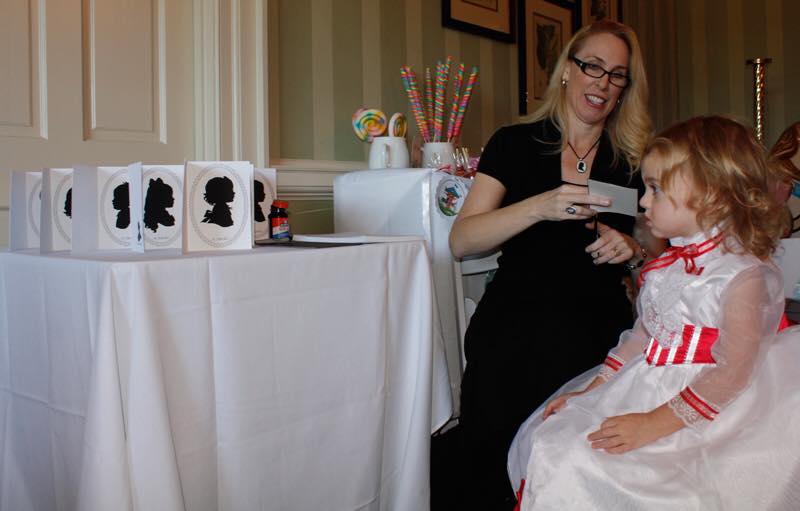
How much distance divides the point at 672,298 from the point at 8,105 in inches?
63.8

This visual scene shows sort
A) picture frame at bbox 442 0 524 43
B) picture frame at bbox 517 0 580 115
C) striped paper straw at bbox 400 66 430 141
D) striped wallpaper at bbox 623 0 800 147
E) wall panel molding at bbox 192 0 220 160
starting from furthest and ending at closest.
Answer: striped wallpaper at bbox 623 0 800 147
picture frame at bbox 517 0 580 115
picture frame at bbox 442 0 524 43
striped paper straw at bbox 400 66 430 141
wall panel molding at bbox 192 0 220 160

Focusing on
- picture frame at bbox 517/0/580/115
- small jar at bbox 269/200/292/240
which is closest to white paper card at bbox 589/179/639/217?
small jar at bbox 269/200/292/240

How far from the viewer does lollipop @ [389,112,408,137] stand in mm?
2232

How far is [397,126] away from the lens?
2238mm

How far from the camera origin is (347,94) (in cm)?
242

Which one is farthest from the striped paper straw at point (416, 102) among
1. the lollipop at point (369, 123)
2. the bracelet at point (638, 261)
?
the bracelet at point (638, 261)

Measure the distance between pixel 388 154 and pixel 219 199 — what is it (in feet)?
3.40

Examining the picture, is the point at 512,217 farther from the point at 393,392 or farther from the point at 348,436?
the point at 348,436

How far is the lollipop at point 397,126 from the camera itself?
2.23 metres

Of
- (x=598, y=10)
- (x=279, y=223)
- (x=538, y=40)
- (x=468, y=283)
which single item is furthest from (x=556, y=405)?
(x=598, y=10)

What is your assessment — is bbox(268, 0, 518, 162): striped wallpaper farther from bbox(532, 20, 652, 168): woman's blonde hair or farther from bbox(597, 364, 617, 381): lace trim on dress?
bbox(597, 364, 617, 381): lace trim on dress

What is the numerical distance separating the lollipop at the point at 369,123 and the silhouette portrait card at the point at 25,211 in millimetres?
1137

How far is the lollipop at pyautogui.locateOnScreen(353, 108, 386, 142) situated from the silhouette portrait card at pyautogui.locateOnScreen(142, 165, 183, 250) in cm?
107

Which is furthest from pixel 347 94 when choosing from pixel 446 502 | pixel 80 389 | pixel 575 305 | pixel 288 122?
pixel 80 389
